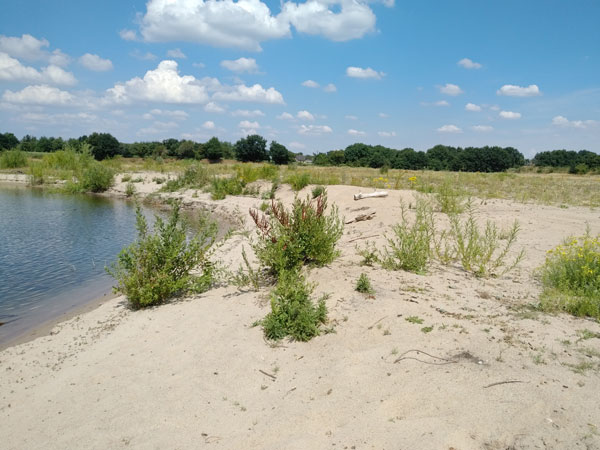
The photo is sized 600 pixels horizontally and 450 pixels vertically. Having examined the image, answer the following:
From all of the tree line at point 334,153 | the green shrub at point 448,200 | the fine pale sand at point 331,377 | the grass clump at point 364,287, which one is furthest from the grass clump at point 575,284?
the tree line at point 334,153

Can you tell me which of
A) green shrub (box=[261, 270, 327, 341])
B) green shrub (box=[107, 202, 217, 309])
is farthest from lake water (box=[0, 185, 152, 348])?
green shrub (box=[261, 270, 327, 341])

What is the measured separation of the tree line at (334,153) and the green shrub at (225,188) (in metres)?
34.1

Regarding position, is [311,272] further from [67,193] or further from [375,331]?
[67,193]

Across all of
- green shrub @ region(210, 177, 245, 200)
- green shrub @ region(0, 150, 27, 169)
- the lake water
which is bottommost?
the lake water

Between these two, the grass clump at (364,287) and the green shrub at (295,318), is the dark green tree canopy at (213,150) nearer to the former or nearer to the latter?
the grass clump at (364,287)

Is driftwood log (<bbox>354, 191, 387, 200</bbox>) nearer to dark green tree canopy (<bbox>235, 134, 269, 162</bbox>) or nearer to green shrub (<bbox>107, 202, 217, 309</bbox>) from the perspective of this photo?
green shrub (<bbox>107, 202, 217, 309</bbox>)

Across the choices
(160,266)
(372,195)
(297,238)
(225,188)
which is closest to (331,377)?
(297,238)

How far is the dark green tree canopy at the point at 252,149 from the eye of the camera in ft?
203

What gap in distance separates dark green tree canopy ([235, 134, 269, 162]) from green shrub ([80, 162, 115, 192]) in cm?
3820

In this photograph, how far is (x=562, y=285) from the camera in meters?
4.96

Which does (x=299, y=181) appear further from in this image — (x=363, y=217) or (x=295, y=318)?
(x=295, y=318)

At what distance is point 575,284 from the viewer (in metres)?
4.95

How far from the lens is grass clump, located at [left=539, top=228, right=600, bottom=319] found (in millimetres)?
4465

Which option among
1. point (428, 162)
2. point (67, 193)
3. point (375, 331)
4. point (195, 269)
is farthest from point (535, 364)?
point (428, 162)
